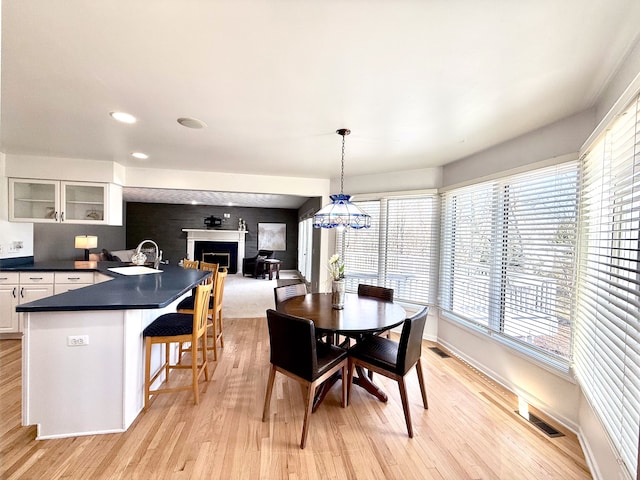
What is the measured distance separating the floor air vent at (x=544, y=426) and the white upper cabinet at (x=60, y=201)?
5.15 metres

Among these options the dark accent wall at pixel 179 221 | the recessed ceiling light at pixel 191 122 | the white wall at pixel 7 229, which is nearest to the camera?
the recessed ceiling light at pixel 191 122

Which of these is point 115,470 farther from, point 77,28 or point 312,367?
point 77,28

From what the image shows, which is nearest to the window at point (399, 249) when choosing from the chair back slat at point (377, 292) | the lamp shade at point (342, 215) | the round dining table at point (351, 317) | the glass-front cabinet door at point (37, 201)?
the chair back slat at point (377, 292)

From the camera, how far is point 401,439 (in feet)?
6.18

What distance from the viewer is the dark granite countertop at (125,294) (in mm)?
1810

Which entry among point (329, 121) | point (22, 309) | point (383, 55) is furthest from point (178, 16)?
point (22, 309)

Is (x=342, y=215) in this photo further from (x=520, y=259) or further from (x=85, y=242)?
Result: (x=85, y=242)

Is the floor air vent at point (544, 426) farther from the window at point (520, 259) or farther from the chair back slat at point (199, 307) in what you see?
the chair back slat at point (199, 307)

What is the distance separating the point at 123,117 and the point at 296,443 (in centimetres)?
281

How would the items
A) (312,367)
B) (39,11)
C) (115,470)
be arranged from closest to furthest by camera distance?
(39,11)
(115,470)
(312,367)

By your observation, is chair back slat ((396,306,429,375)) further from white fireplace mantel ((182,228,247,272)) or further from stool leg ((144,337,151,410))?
white fireplace mantel ((182,228,247,272))

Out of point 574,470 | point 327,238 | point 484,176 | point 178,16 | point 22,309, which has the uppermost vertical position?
point 178,16

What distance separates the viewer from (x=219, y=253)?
9180 millimetres

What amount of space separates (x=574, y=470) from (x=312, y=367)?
173 cm
